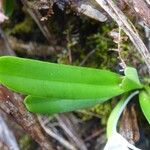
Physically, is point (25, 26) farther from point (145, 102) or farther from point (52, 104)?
point (145, 102)

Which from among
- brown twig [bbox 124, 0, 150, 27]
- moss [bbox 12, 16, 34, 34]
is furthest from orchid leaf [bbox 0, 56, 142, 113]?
moss [bbox 12, 16, 34, 34]

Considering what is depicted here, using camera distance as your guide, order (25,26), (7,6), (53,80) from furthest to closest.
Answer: (25,26) < (7,6) < (53,80)

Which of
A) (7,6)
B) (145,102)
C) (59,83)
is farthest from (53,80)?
(7,6)

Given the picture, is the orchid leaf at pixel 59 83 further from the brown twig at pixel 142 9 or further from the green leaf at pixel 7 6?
the green leaf at pixel 7 6

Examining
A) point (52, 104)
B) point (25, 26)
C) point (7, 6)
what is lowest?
point (52, 104)

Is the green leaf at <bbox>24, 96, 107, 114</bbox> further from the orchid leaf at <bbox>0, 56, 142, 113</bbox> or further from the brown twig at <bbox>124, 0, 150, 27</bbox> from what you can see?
the brown twig at <bbox>124, 0, 150, 27</bbox>

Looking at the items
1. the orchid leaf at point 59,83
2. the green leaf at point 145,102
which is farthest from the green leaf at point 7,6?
the green leaf at point 145,102

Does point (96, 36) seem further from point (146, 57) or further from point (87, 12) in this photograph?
point (146, 57)
